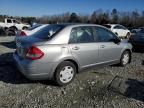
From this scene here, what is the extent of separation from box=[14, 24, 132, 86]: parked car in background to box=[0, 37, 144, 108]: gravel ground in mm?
353

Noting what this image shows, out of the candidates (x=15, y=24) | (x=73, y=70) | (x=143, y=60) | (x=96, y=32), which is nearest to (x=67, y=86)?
(x=73, y=70)

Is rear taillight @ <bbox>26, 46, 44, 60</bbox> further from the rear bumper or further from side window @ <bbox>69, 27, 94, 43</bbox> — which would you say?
side window @ <bbox>69, 27, 94, 43</bbox>

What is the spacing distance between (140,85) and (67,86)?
6.16 feet

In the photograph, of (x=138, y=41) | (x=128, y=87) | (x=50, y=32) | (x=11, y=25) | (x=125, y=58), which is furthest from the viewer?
(x=11, y=25)

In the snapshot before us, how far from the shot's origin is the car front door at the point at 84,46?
5109mm

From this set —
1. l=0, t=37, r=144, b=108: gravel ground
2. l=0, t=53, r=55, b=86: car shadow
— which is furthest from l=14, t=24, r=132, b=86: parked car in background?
l=0, t=53, r=55, b=86: car shadow

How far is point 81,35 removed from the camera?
5.36 meters

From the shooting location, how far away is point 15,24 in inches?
965

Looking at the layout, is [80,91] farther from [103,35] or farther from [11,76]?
[11,76]

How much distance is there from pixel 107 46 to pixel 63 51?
1.66m

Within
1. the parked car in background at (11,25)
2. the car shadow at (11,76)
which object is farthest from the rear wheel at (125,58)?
the parked car in background at (11,25)

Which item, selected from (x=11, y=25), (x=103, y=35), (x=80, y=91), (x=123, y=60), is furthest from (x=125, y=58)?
(x=11, y=25)

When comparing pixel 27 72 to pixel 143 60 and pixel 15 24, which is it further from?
pixel 15 24

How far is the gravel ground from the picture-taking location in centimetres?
414
